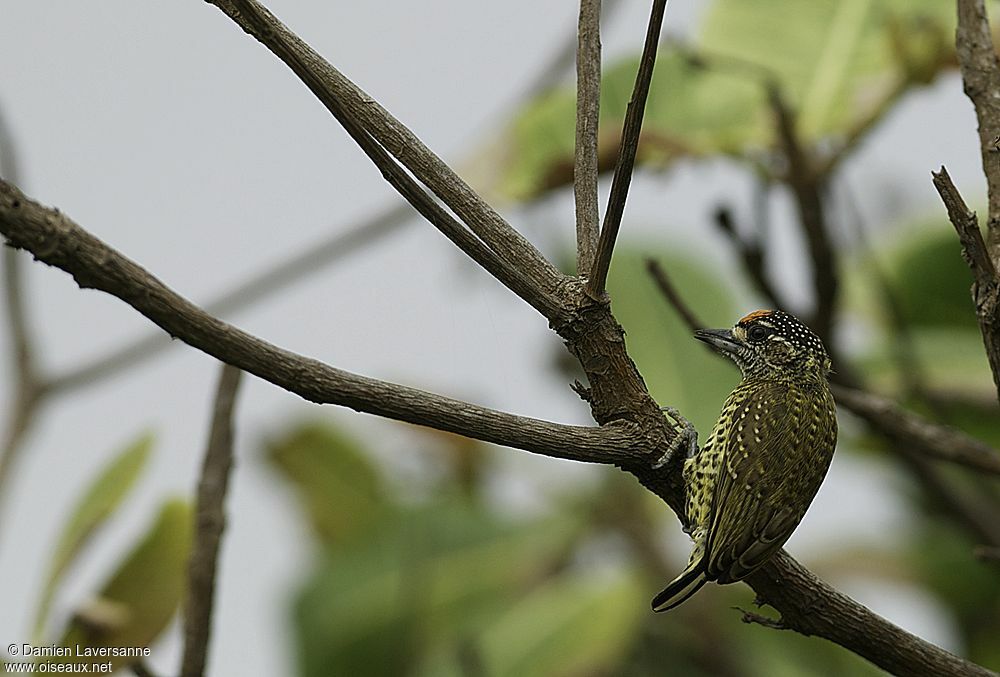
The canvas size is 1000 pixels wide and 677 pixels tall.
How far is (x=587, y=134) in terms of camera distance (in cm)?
84

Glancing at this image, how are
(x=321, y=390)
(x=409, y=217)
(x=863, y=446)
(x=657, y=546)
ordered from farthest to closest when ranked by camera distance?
(x=657, y=546), (x=863, y=446), (x=409, y=217), (x=321, y=390)

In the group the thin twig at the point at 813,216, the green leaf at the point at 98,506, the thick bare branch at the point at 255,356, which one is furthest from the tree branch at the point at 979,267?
the green leaf at the point at 98,506

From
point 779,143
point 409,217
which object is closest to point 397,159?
point 409,217

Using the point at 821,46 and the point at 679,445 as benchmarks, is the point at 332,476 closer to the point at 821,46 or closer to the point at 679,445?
the point at 821,46

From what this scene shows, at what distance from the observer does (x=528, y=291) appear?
2.53 ft

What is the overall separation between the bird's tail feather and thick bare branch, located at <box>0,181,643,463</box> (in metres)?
0.25

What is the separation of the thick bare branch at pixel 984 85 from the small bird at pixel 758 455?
264 mm

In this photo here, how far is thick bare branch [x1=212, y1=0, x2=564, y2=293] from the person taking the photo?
728 millimetres

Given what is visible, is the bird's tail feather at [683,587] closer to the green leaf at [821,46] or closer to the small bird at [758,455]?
the small bird at [758,455]

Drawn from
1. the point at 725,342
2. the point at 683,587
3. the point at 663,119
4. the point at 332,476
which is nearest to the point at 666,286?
the point at 725,342

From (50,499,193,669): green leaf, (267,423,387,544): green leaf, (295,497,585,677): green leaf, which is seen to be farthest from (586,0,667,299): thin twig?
(267,423,387,544): green leaf

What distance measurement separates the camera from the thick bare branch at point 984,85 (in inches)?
36.9

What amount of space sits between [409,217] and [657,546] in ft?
3.70

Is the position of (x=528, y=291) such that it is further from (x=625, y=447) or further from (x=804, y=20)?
(x=804, y=20)
